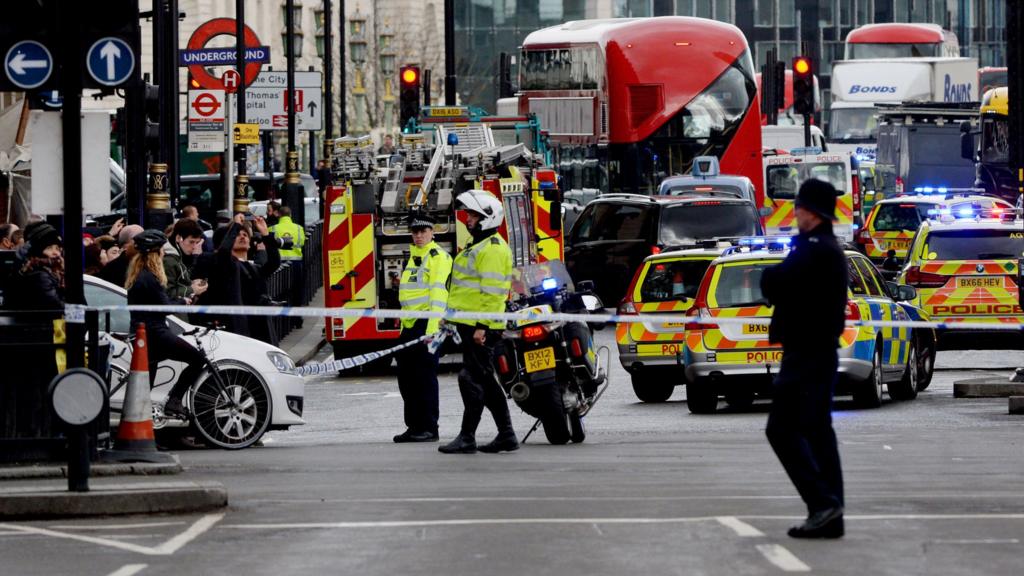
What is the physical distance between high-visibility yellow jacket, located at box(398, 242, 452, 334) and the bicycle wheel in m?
1.17

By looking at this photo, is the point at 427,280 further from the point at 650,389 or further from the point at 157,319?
the point at 650,389

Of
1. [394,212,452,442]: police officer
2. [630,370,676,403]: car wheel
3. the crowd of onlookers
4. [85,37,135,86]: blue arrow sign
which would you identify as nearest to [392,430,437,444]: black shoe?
[394,212,452,442]: police officer

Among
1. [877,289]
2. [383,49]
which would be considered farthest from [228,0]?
[877,289]

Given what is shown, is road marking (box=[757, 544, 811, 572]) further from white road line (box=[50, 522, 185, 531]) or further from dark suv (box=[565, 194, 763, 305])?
dark suv (box=[565, 194, 763, 305])

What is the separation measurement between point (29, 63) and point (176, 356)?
3709 mm

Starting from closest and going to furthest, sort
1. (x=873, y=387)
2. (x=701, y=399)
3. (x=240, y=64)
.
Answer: (x=873, y=387)
(x=701, y=399)
(x=240, y=64)

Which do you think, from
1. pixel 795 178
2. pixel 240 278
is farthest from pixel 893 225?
pixel 240 278

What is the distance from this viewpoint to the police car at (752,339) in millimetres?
18766

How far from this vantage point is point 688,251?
22.3 meters

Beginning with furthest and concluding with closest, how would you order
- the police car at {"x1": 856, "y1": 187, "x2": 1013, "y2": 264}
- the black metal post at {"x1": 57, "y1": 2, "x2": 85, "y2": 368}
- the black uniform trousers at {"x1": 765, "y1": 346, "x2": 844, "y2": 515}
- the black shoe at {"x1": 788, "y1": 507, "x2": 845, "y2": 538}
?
the police car at {"x1": 856, "y1": 187, "x2": 1013, "y2": 264}, the black metal post at {"x1": 57, "y1": 2, "x2": 85, "y2": 368}, the black uniform trousers at {"x1": 765, "y1": 346, "x2": 844, "y2": 515}, the black shoe at {"x1": 788, "y1": 507, "x2": 845, "y2": 538}

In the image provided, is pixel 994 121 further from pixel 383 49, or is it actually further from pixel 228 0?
pixel 383 49

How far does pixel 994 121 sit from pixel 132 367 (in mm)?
39989

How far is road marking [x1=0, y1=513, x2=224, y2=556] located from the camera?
10.2 m

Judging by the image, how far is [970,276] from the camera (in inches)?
965
